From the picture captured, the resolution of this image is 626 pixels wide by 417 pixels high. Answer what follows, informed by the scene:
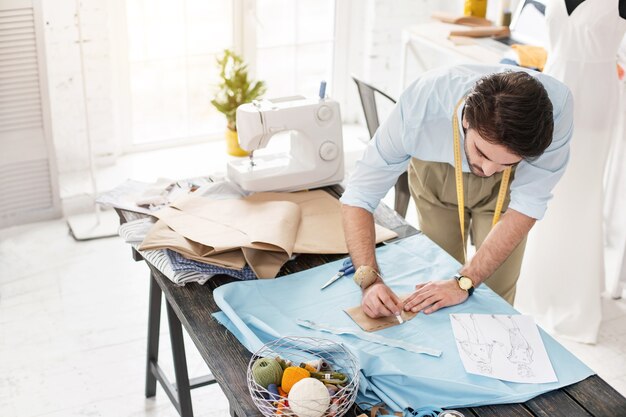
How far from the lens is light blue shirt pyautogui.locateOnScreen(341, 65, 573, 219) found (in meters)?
2.29

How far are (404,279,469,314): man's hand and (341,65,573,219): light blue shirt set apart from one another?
0.35 metres

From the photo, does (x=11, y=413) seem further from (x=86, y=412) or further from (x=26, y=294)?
(x=26, y=294)

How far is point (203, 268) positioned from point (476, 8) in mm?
2582

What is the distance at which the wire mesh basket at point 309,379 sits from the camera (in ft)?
5.67

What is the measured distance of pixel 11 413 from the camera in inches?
119

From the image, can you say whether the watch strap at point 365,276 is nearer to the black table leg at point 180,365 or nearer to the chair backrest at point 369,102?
the black table leg at point 180,365

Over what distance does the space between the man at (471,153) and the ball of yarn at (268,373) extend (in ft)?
1.29

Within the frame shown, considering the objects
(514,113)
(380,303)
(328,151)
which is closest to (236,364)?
(380,303)

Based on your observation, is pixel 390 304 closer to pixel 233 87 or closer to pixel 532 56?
pixel 532 56

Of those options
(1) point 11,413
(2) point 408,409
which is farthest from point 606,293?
(1) point 11,413

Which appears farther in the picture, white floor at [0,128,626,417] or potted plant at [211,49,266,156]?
potted plant at [211,49,266,156]

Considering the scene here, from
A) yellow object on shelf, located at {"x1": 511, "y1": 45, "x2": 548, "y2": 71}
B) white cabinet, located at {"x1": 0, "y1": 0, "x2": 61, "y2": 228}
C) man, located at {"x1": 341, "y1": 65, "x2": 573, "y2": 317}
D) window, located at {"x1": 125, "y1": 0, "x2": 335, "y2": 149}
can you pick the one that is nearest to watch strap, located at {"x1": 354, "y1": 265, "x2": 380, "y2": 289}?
man, located at {"x1": 341, "y1": 65, "x2": 573, "y2": 317}

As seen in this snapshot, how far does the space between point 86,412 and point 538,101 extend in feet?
6.56

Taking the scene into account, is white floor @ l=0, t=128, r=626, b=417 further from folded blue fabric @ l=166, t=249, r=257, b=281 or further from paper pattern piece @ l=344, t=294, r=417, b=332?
paper pattern piece @ l=344, t=294, r=417, b=332
